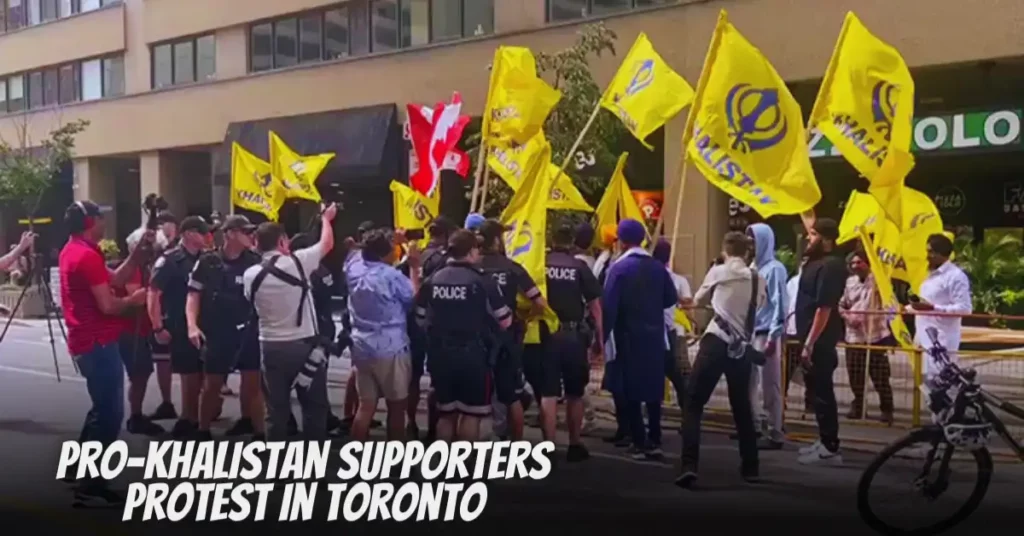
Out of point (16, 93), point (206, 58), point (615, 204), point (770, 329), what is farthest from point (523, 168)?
point (16, 93)

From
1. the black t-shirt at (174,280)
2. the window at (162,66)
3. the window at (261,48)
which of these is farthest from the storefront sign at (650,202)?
the window at (162,66)

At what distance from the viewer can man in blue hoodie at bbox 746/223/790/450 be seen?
880 centimetres

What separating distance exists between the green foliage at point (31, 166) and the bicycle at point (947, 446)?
24.0m

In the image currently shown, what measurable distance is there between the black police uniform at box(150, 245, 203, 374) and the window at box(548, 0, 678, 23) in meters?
Answer: 12.9

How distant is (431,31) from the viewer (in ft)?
78.5

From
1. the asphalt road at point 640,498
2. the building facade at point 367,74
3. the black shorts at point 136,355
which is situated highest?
the building facade at point 367,74

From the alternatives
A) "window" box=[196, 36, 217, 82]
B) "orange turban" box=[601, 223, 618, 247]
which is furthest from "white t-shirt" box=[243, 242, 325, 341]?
"window" box=[196, 36, 217, 82]

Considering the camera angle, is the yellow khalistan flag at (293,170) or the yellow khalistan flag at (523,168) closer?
the yellow khalistan flag at (523,168)

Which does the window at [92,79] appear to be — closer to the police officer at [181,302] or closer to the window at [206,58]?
the window at [206,58]

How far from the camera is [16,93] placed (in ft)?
115

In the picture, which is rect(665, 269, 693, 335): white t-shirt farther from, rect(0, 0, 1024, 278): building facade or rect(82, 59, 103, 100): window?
rect(82, 59, 103, 100): window

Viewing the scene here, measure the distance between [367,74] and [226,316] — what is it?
675 inches

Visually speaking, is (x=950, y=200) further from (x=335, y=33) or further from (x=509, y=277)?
(x=335, y=33)

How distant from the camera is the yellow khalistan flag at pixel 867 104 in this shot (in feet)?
29.3
